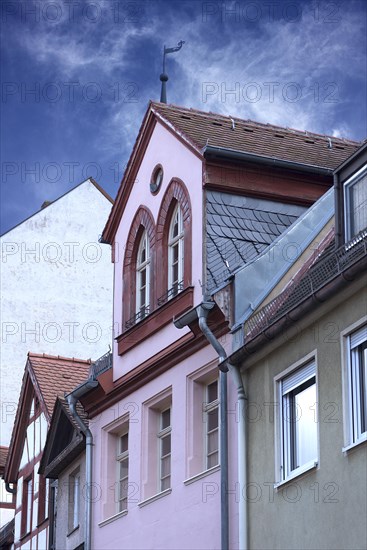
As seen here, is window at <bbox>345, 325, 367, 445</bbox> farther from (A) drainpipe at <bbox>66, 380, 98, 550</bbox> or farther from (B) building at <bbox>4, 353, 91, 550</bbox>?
(B) building at <bbox>4, 353, 91, 550</bbox>

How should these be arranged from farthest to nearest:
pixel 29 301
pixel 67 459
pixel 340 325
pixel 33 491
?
pixel 29 301, pixel 33 491, pixel 67 459, pixel 340 325

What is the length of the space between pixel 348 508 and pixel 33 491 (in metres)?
18.2

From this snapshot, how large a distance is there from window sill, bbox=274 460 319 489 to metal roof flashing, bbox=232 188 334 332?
3275mm

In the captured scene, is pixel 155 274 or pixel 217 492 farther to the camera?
pixel 155 274

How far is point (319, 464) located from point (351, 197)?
4.24 m

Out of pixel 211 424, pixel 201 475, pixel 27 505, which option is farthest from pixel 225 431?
pixel 27 505

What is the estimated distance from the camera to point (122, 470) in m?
28.5

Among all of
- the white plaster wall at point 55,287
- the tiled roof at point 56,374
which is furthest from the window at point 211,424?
the white plaster wall at point 55,287

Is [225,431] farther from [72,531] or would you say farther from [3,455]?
[3,455]

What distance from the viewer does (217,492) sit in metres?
23.5

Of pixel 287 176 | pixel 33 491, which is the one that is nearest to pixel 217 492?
pixel 287 176

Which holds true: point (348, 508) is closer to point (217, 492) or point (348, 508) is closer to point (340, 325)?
point (340, 325)

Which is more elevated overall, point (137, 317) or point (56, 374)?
point (56, 374)

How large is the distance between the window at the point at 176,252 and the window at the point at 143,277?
3.59 feet
